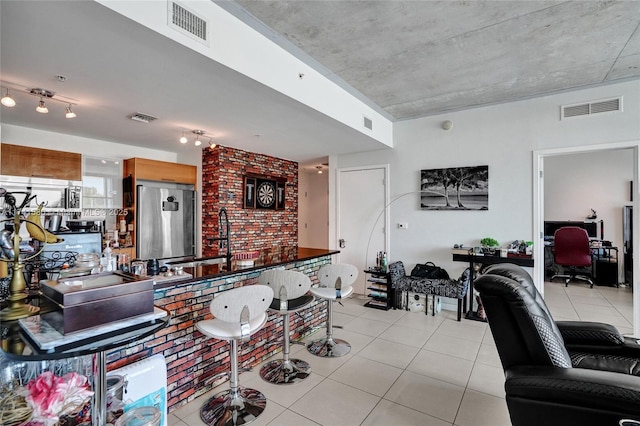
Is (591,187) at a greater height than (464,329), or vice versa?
(591,187)

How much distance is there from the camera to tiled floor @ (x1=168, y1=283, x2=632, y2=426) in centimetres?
216

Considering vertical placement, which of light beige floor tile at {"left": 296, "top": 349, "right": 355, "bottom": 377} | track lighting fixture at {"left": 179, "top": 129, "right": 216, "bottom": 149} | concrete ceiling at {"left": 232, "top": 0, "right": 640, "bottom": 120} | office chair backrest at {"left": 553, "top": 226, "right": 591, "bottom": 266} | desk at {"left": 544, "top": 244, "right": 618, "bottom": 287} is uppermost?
concrete ceiling at {"left": 232, "top": 0, "right": 640, "bottom": 120}

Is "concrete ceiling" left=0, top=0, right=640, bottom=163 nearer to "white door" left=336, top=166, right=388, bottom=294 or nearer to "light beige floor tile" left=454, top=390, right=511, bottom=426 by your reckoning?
"white door" left=336, top=166, right=388, bottom=294

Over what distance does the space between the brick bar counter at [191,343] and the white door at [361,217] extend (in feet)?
8.79

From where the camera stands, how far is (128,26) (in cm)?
179

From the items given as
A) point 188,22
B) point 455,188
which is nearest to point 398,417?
point 188,22

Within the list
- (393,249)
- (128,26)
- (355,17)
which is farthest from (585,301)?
(128,26)

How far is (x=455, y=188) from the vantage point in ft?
15.1

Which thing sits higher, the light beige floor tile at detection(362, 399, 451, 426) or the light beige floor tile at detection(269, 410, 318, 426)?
the light beige floor tile at detection(269, 410, 318, 426)

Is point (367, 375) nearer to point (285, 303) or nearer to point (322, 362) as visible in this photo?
point (322, 362)

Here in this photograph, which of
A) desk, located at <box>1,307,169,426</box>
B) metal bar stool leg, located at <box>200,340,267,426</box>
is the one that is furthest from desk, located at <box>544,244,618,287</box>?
desk, located at <box>1,307,169,426</box>

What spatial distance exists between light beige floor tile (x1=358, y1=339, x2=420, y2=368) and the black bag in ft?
4.98

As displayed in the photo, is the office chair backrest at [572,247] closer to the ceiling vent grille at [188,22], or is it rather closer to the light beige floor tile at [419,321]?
the light beige floor tile at [419,321]

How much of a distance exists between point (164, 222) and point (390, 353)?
3985 mm
